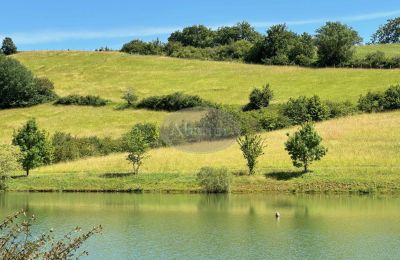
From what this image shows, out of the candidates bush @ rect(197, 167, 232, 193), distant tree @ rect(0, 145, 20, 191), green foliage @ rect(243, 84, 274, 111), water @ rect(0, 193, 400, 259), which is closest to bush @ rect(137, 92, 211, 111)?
green foliage @ rect(243, 84, 274, 111)

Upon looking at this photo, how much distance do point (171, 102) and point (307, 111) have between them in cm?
2658

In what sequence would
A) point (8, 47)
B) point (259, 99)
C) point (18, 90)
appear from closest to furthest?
point (259, 99), point (18, 90), point (8, 47)

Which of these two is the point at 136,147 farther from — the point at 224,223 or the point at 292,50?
the point at 292,50

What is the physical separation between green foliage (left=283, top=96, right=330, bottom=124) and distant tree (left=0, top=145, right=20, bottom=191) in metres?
45.5

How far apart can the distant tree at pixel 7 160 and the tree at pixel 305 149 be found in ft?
105

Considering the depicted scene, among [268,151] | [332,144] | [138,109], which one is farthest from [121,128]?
[332,144]

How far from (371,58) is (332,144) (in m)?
54.6

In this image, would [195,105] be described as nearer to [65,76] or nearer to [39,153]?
[39,153]

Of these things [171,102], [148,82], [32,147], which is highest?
[148,82]

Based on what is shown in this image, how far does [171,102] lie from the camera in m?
112

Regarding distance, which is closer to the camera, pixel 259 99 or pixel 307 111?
pixel 307 111

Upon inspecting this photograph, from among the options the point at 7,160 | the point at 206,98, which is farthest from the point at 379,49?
the point at 7,160

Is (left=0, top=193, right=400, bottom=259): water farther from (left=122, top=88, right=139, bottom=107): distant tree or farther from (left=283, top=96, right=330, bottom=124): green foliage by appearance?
(left=122, top=88, right=139, bottom=107): distant tree

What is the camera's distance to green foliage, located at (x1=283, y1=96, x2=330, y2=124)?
97.7 m
